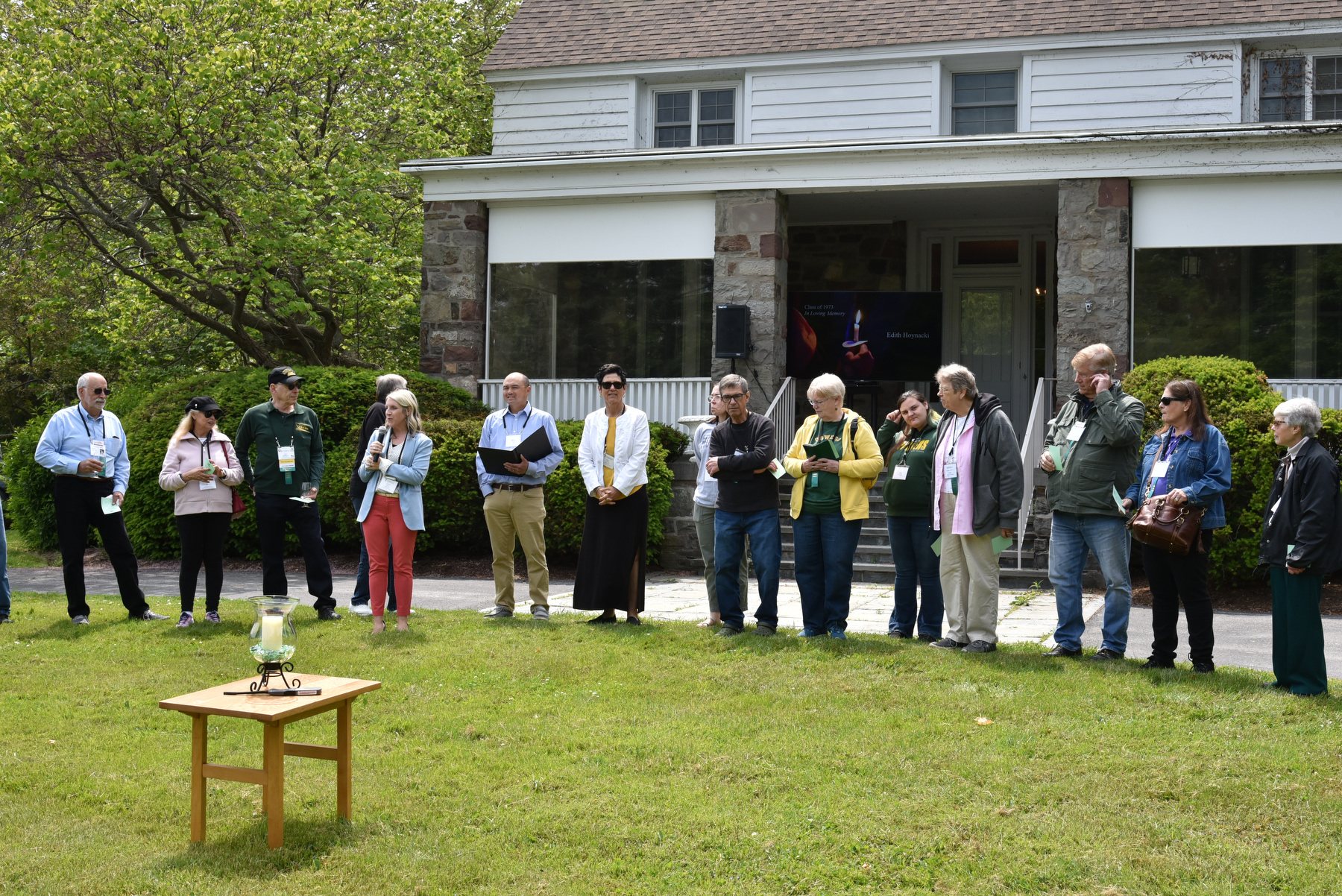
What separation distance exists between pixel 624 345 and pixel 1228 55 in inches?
337

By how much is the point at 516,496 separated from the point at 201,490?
88.9 inches

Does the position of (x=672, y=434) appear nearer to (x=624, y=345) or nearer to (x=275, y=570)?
(x=624, y=345)

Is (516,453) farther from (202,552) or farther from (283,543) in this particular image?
(202,552)

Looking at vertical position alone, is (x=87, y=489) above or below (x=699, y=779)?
above

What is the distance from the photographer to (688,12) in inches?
696

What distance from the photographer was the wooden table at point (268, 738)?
412cm

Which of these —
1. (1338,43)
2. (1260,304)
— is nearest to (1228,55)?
(1338,43)

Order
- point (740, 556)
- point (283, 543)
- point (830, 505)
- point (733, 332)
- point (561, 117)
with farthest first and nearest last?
point (561, 117), point (733, 332), point (283, 543), point (740, 556), point (830, 505)

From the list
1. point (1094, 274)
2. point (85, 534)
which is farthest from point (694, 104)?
point (85, 534)

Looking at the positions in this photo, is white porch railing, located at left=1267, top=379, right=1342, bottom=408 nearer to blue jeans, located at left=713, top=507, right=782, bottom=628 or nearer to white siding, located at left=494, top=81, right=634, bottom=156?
blue jeans, located at left=713, top=507, right=782, bottom=628

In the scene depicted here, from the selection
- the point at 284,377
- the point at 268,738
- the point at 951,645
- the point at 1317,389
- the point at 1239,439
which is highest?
the point at 1317,389

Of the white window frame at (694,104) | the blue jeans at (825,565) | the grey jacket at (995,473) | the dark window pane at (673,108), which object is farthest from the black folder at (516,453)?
the dark window pane at (673,108)

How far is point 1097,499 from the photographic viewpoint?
23.1 feet

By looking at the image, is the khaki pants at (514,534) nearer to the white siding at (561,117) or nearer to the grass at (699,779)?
the grass at (699,779)
